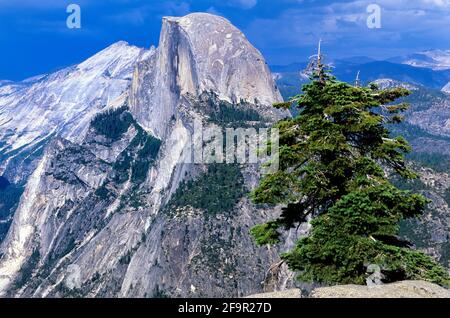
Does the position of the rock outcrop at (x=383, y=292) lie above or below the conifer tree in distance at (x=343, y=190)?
below

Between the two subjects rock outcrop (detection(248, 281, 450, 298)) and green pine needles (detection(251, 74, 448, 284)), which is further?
green pine needles (detection(251, 74, 448, 284))

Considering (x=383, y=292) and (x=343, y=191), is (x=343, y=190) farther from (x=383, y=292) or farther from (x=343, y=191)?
(x=383, y=292)

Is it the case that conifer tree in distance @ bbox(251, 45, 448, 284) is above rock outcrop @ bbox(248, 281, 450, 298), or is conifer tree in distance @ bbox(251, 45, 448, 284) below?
above

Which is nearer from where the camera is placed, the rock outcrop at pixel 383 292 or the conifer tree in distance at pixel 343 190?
the rock outcrop at pixel 383 292

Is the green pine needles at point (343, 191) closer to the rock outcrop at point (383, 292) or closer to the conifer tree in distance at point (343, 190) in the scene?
the conifer tree in distance at point (343, 190)

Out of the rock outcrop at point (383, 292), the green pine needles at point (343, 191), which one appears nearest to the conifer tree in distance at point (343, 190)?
the green pine needles at point (343, 191)

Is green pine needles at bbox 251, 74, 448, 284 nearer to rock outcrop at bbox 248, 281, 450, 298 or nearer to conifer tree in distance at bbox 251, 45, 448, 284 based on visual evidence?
conifer tree in distance at bbox 251, 45, 448, 284

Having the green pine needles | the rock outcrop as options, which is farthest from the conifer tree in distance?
Answer: the rock outcrop
